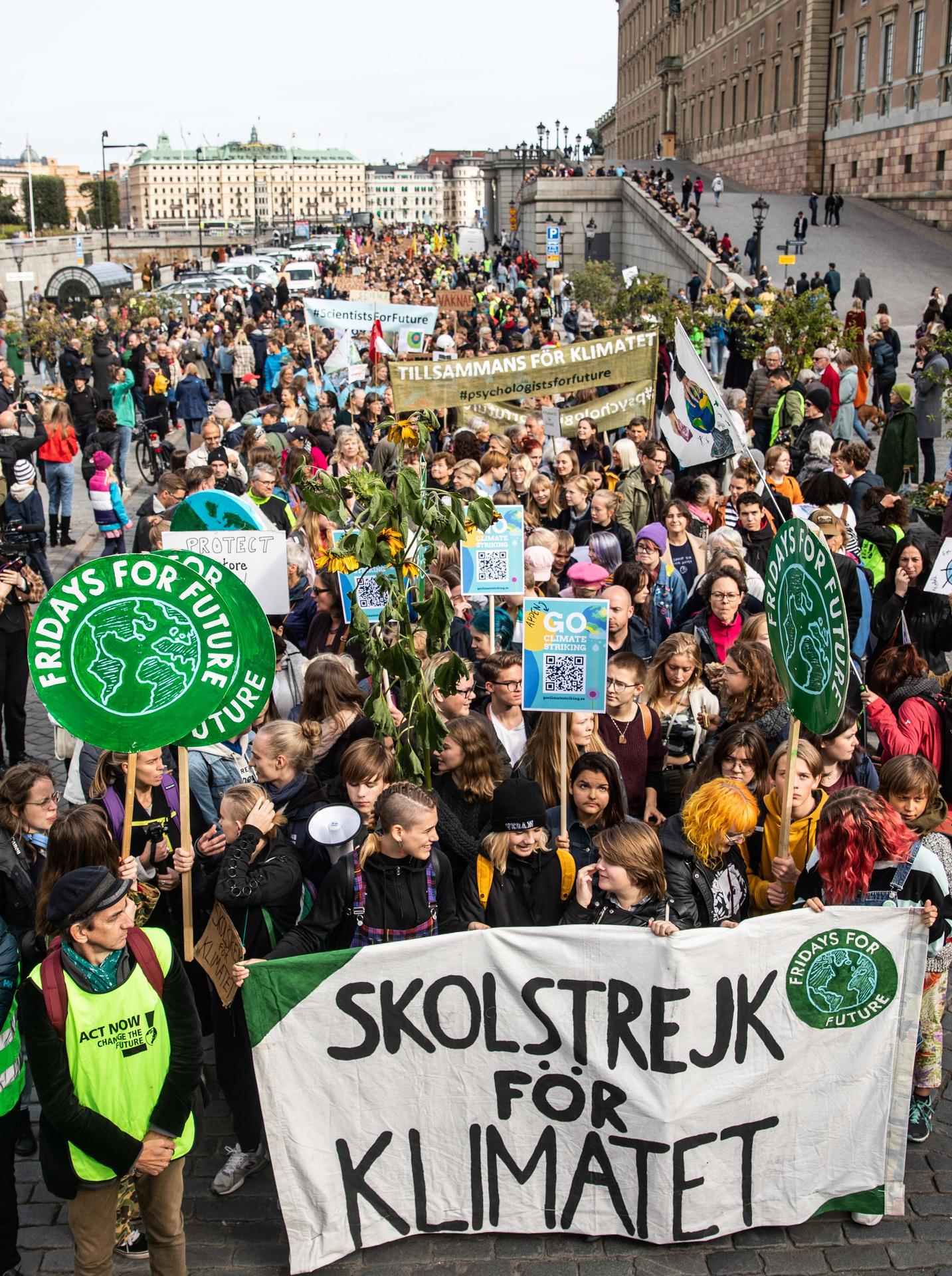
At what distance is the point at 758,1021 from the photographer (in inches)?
166

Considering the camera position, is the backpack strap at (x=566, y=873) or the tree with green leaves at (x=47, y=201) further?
the tree with green leaves at (x=47, y=201)

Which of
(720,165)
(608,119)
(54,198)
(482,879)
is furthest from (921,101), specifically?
(54,198)

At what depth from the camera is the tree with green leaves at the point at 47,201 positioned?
122625mm

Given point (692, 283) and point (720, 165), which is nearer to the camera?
point (692, 283)

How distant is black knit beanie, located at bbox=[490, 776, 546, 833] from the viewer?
14.8 ft

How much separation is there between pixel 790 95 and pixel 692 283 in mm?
31866

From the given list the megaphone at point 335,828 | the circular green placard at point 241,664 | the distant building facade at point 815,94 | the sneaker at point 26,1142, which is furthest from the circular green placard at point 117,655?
the distant building facade at point 815,94

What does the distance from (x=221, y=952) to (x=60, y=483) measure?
10.3 meters

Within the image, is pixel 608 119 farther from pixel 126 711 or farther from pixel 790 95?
pixel 126 711

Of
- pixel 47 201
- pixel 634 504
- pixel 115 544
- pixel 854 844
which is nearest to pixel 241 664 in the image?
pixel 854 844

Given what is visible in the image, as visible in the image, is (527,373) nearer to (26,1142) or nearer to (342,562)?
(342,562)

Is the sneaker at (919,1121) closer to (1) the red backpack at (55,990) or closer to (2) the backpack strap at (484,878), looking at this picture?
(2) the backpack strap at (484,878)

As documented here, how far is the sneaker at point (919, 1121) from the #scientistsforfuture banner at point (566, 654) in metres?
1.93

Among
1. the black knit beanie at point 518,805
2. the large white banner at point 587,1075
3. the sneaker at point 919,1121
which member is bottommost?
the sneaker at point 919,1121
